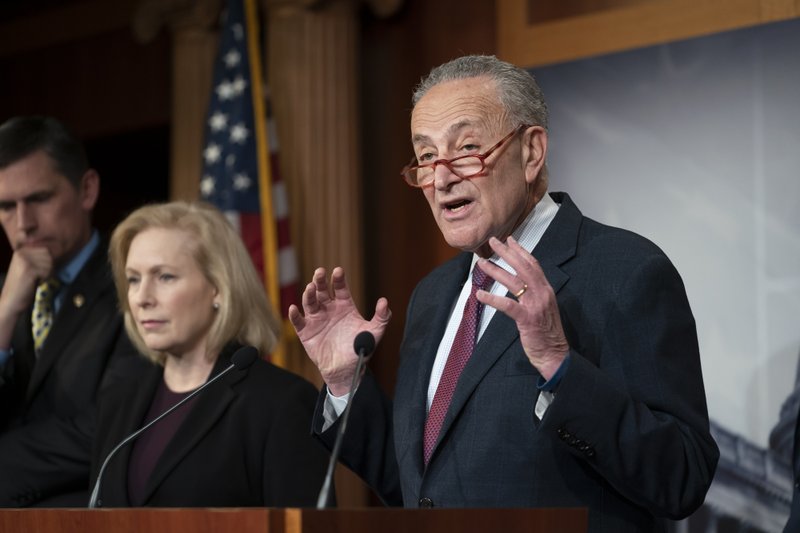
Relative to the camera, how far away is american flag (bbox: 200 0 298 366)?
17.0 ft

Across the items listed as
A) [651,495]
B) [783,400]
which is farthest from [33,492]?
[783,400]

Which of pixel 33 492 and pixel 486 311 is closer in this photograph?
pixel 486 311

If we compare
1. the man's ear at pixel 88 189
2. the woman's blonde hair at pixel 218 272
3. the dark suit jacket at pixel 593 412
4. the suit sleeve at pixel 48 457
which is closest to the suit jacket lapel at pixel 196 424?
the woman's blonde hair at pixel 218 272

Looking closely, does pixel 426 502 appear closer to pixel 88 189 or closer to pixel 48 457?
pixel 48 457

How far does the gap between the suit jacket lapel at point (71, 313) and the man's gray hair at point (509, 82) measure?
5.47 feet

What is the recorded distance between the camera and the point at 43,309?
12.5 feet

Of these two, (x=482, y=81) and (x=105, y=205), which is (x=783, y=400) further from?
(x=105, y=205)

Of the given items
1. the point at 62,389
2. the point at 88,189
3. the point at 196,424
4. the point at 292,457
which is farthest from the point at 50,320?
the point at 292,457

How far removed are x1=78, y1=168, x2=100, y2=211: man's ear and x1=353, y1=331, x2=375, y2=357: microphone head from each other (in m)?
1.92

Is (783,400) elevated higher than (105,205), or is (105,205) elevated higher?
(105,205)

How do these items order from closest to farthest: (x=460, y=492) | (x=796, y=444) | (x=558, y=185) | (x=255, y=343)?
(x=460, y=492) < (x=796, y=444) < (x=255, y=343) < (x=558, y=185)

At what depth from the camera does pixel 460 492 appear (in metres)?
2.17

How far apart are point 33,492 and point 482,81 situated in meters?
1.96

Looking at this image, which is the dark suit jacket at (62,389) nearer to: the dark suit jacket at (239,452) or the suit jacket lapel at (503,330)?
the dark suit jacket at (239,452)
